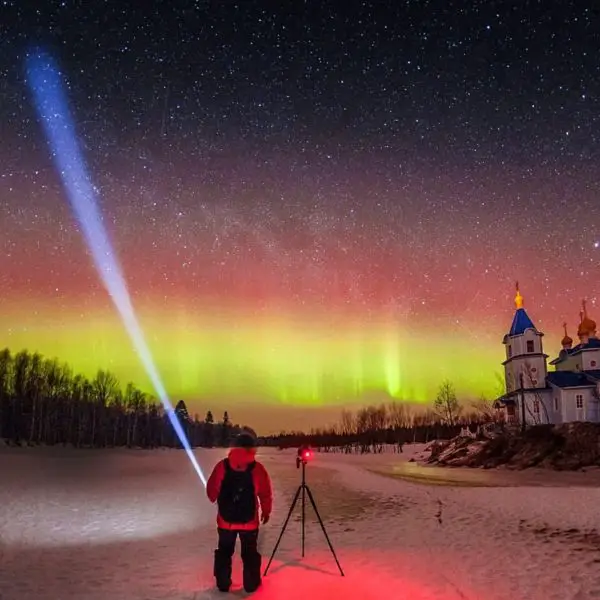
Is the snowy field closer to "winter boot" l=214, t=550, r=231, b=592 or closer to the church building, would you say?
"winter boot" l=214, t=550, r=231, b=592

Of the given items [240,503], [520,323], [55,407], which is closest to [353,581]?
[240,503]

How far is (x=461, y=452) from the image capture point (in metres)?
60.8

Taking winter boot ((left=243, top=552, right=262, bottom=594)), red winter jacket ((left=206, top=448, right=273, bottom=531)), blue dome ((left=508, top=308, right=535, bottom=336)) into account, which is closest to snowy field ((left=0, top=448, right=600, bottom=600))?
winter boot ((left=243, top=552, right=262, bottom=594))

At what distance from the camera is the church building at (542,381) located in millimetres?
59719

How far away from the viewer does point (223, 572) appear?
8203mm

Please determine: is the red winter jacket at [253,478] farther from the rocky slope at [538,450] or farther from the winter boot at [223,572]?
the rocky slope at [538,450]

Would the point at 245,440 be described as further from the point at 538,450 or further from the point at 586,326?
the point at 586,326

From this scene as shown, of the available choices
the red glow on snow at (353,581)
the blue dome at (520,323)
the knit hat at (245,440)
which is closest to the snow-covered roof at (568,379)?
the blue dome at (520,323)

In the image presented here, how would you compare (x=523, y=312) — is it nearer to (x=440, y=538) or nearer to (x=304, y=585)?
(x=440, y=538)

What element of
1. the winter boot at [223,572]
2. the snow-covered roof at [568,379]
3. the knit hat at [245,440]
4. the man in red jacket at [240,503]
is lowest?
the winter boot at [223,572]

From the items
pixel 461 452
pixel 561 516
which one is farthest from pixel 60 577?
pixel 461 452

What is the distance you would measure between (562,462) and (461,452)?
13.9m

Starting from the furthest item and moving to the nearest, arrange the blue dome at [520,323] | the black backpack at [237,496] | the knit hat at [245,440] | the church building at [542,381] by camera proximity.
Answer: the blue dome at [520,323] < the church building at [542,381] < the knit hat at [245,440] < the black backpack at [237,496]

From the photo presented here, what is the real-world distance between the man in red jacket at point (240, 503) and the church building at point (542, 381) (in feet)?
192
